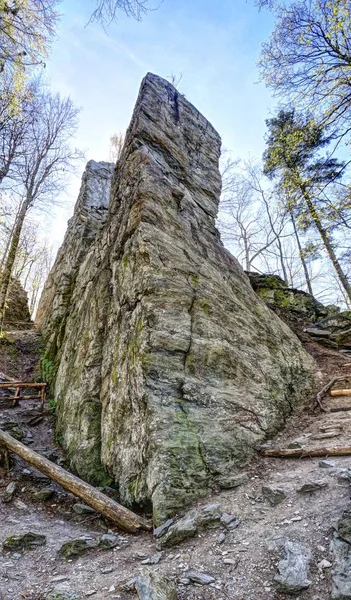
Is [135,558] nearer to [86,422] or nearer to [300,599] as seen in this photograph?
[300,599]

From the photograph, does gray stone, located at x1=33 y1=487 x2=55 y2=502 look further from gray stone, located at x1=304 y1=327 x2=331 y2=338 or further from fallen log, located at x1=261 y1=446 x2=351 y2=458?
gray stone, located at x1=304 y1=327 x2=331 y2=338

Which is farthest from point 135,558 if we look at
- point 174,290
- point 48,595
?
point 174,290

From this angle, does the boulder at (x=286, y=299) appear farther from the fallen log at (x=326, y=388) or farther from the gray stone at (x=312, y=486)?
the gray stone at (x=312, y=486)

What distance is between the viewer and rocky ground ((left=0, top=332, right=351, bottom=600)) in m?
2.77

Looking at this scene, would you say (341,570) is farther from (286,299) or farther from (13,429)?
(286,299)

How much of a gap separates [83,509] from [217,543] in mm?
2525

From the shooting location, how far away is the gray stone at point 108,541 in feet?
12.8

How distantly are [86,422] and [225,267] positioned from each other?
206 inches

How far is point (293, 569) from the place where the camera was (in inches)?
108

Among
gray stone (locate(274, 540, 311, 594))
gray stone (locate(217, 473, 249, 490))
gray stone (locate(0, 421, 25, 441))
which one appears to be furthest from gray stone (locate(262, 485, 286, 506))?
gray stone (locate(0, 421, 25, 441))

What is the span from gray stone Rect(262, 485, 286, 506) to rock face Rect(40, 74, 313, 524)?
2.45 ft

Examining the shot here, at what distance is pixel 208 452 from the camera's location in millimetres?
4844

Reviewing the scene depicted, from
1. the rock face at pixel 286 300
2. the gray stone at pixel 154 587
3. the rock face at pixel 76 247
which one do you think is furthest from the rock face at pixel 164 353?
the rock face at pixel 286 300

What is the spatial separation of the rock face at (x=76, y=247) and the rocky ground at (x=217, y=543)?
6.03 metres
